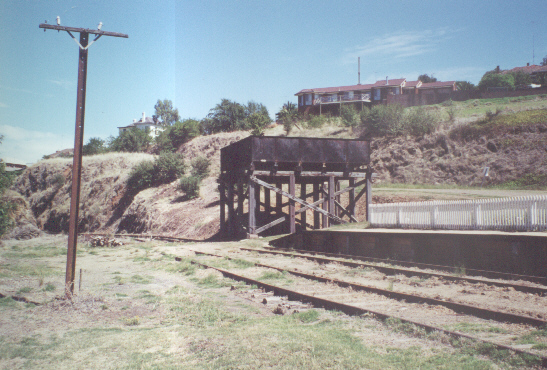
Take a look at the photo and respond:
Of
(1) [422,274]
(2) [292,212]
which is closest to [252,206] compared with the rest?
(2) [292,212]

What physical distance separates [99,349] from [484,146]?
40628 mm

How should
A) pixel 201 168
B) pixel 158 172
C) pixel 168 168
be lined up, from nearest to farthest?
pixel 201 168, pixel 168 168, pixel 158 172

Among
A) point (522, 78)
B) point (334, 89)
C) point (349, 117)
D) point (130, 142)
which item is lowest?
point (130, 142)

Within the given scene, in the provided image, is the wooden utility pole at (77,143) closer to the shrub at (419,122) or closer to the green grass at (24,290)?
the green grass at (24,290)

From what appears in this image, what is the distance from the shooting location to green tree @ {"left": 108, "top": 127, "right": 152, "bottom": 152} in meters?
69.1

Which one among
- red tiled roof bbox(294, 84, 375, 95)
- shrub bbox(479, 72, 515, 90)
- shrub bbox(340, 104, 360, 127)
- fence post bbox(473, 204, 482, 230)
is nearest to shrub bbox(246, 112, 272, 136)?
shrub bbox(340, 104, 360, 127)

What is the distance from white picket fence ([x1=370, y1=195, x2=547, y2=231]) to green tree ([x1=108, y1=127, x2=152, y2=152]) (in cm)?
5644

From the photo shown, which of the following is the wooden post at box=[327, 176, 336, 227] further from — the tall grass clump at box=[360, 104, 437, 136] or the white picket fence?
the tall grass clump at box=[360, 104, 437, 136]

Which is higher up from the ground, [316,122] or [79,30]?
[316,122]

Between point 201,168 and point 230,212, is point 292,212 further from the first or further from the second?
point 201,168

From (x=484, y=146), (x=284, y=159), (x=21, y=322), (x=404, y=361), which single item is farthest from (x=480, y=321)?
(x=484, y=146)

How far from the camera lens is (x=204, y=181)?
43125mm

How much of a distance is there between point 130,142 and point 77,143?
205ft

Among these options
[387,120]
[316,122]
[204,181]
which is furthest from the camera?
[316,122]
